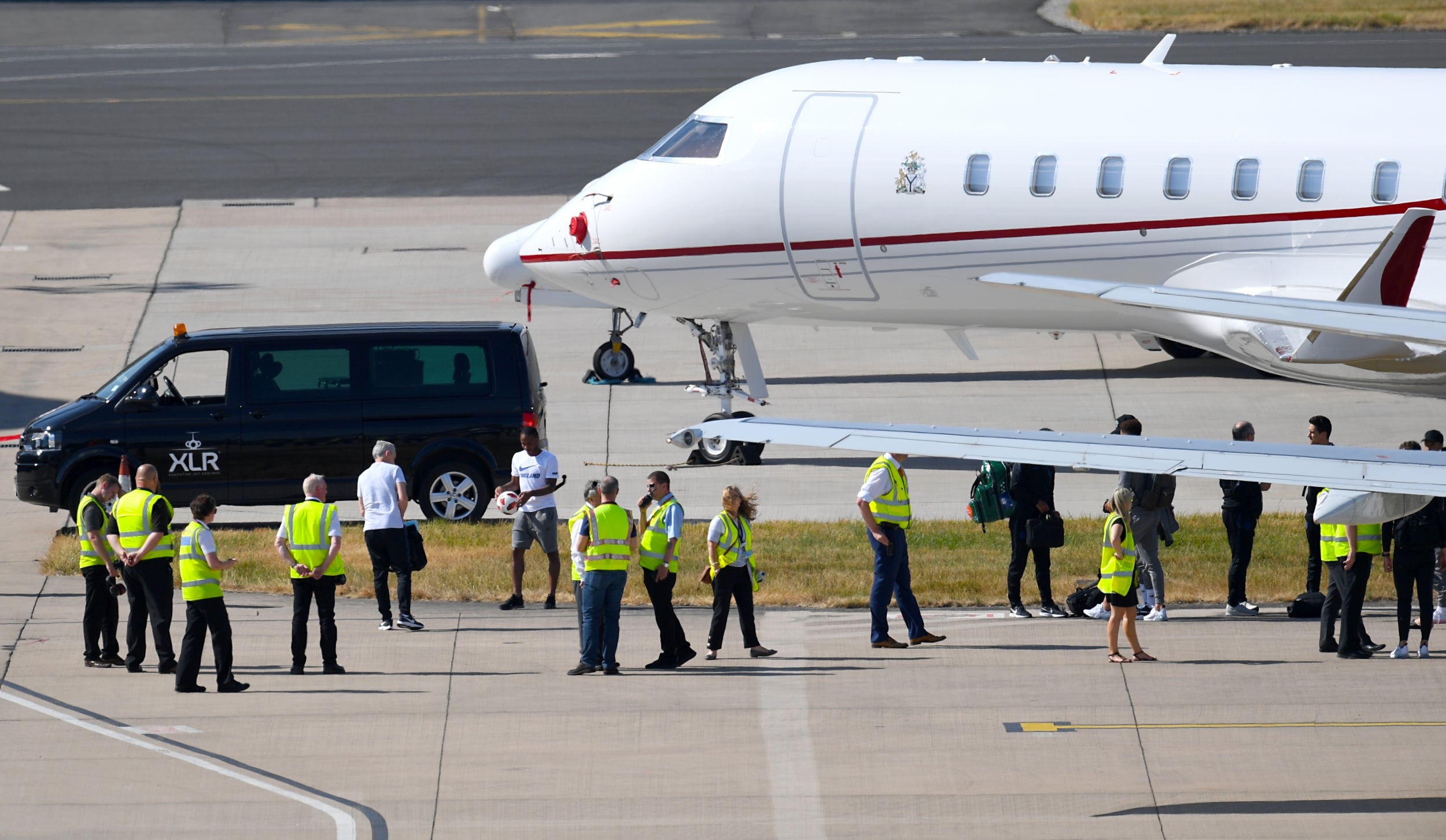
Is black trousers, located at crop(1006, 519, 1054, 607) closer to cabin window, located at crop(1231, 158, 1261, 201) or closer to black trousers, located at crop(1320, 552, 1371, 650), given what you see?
black trousers, located at crop(1320, 552, 1371, 650)

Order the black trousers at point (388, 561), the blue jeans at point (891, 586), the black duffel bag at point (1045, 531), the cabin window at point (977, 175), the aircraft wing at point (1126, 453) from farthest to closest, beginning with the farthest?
the cabin window at point (977, 175)
the black duffel bag at point (1045, 531)
the black trousers at point (388, 561)
the blue jeans at point (891, 586)
the aircraft wing at point (1126, 453)

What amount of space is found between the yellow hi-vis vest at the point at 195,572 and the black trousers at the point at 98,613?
93 cm

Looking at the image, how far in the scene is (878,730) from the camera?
1238 centimetres

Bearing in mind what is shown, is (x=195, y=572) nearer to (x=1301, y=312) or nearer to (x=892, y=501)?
(x=892, y=501)

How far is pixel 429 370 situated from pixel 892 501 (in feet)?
19.4

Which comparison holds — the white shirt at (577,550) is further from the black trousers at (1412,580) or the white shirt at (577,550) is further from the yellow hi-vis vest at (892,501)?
the black trousers at (1412,580)

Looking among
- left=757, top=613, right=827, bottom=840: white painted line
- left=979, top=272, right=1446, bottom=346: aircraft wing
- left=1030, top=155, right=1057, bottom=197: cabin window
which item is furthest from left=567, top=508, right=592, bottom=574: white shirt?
left=1030, top=155, right=1057, bottom=197: cabin window

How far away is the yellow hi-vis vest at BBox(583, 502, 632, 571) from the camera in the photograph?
13.5m

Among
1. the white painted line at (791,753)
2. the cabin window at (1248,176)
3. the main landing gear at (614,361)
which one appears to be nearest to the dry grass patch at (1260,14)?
the main landing gear at (614,361)

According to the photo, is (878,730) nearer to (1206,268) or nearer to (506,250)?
(1206,268)

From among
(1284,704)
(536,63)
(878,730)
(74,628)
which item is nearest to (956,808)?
(878,730)

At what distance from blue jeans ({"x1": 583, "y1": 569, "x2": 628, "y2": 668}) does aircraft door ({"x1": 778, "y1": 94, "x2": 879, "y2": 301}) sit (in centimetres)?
644

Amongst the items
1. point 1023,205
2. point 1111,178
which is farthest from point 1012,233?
point 1111,178

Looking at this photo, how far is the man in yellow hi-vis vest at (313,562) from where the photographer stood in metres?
13.6
